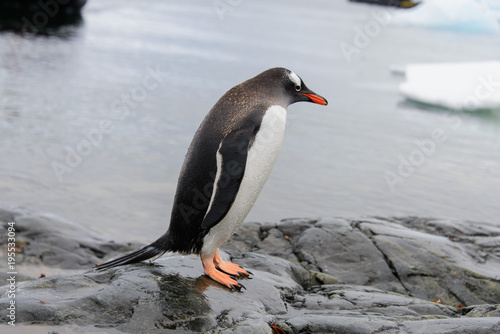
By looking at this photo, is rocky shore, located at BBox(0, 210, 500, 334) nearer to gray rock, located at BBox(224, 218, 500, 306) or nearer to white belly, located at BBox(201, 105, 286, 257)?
gray rock, located at BBox(224, 218, 500, 306)

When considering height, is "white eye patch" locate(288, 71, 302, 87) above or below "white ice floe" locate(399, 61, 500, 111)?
above

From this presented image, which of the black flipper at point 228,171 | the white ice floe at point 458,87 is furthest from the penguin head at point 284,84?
the white ice floe at point 458,87

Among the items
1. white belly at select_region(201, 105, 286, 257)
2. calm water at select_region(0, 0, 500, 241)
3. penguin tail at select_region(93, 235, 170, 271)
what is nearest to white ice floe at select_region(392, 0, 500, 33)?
calm water at select_region(0, 0, 500, 241)

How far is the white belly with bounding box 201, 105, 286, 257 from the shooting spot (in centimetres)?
308

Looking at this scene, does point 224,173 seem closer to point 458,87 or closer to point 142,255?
point 142,255

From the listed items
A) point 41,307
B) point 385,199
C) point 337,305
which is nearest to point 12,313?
point 41,307

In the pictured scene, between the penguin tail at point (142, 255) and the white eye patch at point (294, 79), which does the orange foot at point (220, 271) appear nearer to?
the penguin tail at point (142, 255)

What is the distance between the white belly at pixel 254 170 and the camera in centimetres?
308

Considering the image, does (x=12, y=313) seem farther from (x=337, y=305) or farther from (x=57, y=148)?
(x=57, y=148)

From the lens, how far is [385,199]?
285 inches

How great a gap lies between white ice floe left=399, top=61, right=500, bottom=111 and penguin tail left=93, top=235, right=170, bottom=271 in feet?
35.6

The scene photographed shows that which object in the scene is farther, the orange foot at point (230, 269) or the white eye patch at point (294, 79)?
the white eye patch at point (294, 79)

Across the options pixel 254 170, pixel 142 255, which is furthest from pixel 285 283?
pixel 142 255

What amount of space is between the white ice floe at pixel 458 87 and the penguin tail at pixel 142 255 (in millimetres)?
10859
